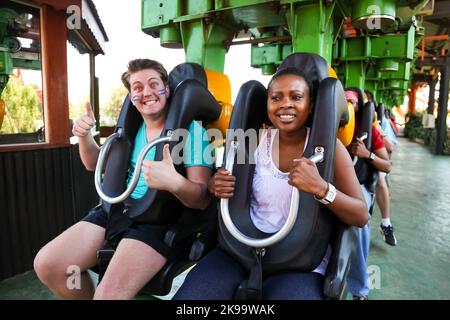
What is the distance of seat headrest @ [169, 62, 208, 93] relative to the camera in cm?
166

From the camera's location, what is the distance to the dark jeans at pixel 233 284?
3.52ft

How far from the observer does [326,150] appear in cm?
121

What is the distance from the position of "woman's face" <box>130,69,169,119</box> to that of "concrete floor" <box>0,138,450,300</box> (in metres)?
1.20

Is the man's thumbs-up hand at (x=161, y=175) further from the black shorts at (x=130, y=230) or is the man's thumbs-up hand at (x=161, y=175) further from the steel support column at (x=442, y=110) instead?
the steel support column at (x=442, y=110)

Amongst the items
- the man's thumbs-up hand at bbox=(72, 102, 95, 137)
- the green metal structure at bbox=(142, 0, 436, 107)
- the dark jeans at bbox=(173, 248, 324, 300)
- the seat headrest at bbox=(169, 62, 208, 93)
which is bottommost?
the dark jeans at bbox=(173, 248, 324, 300)

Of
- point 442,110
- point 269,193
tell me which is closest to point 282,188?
point 269,193

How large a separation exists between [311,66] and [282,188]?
507mm

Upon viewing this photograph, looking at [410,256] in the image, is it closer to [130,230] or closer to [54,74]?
[130,230]

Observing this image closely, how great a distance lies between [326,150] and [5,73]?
226 centimetres

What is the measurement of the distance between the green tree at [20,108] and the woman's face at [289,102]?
6.41ft

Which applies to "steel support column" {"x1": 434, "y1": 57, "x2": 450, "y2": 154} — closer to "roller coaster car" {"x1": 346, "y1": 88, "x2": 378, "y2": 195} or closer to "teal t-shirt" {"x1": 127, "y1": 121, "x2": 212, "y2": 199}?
Result: "roller coaster car" {"x1": 346, "y1": 88, "x2": 378, "y2": 195}

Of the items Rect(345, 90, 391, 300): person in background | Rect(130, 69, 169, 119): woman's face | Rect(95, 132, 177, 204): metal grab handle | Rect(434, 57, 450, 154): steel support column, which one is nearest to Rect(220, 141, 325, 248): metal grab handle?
Rect(95, 132, 177, 204): metal grab handle

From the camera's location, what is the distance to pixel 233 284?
1152 mm
